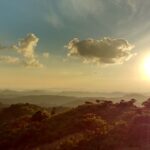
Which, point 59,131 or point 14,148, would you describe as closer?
point 14,148

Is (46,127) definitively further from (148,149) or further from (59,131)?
(148,149)

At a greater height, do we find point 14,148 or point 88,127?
point 88,127

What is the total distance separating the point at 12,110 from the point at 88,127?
81514 millimetres

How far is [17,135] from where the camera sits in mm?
50281

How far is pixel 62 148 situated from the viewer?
3681 cm

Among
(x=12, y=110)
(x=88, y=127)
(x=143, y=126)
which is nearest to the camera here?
(x=143, y=126)

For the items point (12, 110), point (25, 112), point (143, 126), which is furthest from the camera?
point (12, 110)

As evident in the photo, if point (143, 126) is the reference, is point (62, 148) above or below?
below

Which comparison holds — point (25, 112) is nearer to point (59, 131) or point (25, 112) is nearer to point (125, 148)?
point (59, 131)

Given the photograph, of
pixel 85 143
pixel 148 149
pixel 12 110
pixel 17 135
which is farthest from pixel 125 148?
pixel 12 110

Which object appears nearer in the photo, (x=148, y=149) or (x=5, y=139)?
(x=148, y=149)

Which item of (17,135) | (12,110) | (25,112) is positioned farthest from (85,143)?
(12,110)

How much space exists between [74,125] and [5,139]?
37.3 ft

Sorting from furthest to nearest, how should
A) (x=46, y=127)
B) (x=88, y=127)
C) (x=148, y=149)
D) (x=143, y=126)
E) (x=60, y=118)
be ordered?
(x=60, y=118), (x=46, y=127), (x=88, y=127), (x=143, y=126), (x=148, y=149)
